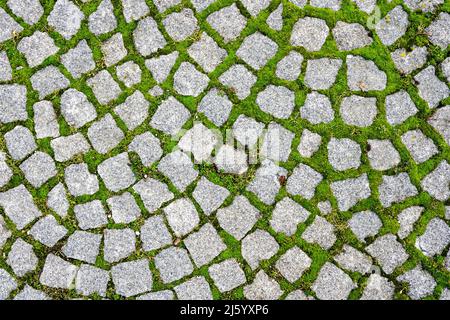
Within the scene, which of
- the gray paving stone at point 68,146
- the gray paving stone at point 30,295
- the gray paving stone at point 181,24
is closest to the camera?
→ the gray paving stone at point 30,295

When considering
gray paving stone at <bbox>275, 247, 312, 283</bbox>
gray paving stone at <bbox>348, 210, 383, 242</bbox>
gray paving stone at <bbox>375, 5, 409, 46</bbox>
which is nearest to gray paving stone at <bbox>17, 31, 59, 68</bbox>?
gray paving stone at <bbox>275, 247, 312, 283</bbox>

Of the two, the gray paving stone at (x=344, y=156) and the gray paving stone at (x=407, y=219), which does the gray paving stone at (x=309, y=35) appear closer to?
the gray paving stone at (x=344, y=156)

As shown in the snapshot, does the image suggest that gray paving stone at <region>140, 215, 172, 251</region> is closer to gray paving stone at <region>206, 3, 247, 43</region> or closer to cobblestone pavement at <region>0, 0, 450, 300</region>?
cobblestone pavement at <region>0, 0, 450, 300</region>

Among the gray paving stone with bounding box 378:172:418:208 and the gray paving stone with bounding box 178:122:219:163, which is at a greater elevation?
the gray paving stone with bounding box 178:122:219:163

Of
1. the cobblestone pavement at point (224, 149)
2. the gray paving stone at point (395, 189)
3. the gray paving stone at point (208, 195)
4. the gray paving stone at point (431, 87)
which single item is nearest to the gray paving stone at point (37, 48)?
the cobblestone pavement at point (224, 149)

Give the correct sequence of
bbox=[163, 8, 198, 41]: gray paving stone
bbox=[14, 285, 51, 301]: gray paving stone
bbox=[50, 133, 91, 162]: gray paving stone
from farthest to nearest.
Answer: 1. bbox=[163, 8, 198, 41]: gray paving stone
2. bbox=[50, 133, 91, 162]: gray paving stone
3. bbox=[14, 285, 51, 301]: gray paving stone

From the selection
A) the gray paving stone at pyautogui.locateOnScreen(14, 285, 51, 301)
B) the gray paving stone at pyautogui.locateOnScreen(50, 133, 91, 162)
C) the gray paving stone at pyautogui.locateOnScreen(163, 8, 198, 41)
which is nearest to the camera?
the gray paving stone at pyautogui.locateOnScreen(14, 285, 51, 301)

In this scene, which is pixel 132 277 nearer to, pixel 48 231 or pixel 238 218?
pixel 48 231

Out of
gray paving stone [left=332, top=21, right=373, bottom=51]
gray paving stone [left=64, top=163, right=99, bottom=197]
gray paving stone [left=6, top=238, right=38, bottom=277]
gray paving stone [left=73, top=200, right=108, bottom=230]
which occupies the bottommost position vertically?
gray paving stone [left=6, top=238, right=38, bottom=277]
